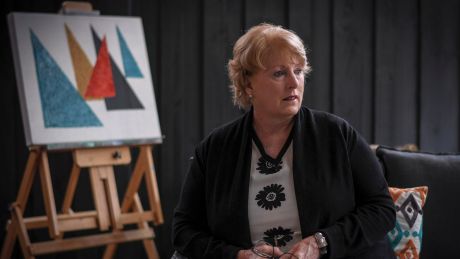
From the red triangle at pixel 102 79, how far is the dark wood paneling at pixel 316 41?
3.95 ft

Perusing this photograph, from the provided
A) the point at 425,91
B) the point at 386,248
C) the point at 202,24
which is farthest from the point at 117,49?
the point at 425,91

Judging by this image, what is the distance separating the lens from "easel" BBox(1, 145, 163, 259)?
2.88 meters

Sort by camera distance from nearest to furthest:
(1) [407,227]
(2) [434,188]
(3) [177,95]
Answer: (1) [407,227], (2) [434,188], (3) [177,95]

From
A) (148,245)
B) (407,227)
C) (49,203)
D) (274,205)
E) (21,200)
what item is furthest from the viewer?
(148,245)

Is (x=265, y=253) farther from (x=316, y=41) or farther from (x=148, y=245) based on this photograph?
(x=316, y=41)

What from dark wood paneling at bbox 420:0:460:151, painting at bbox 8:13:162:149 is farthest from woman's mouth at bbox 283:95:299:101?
dark wood paneling at bbox 420:0:460:151

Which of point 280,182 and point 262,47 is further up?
point 262,47

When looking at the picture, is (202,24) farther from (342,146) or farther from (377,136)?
(342,146)

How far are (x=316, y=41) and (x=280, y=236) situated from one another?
81.0 inches

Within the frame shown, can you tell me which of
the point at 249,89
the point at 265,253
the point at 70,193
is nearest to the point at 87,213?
the point at 70,193

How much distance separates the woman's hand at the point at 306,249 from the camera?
5.98 ft

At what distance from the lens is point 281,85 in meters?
2.01

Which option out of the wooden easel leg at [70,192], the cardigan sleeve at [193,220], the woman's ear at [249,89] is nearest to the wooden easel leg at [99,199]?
the wooden easel leg at [70,192]

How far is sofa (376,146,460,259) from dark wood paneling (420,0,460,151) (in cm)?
174
